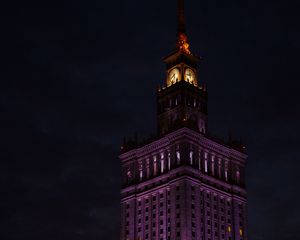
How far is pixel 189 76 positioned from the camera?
18462 centimetres

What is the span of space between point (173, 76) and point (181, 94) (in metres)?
9.28

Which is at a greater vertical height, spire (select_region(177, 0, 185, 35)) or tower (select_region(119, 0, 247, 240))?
spire (select_region(177, 0, 185, 35))

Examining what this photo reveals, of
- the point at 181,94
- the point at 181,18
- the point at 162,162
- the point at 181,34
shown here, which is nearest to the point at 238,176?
the point at 162,162

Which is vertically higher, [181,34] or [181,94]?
[181,34]

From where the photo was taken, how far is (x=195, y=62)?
186 metres

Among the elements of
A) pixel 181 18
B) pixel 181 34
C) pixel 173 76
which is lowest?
pixel 173 76

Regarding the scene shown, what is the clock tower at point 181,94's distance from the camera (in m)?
177

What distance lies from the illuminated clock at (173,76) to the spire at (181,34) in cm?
628

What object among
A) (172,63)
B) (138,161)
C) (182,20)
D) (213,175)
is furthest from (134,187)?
(182,20)

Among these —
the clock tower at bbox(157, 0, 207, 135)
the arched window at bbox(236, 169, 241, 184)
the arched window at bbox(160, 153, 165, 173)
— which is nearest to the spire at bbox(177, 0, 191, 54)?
the clock tower at bbox(157, 0, 207, 135)

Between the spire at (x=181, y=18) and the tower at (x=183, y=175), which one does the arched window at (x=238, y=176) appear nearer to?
the tower at (x=183, y=175)

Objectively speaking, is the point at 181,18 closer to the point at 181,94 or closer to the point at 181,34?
the point at 181,34

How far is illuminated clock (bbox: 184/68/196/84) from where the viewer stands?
183625 mm

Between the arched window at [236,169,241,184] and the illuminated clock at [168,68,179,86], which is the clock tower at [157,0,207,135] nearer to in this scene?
the illuminated clock at [168,68,179,86]
